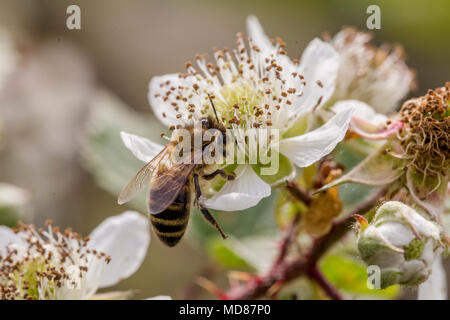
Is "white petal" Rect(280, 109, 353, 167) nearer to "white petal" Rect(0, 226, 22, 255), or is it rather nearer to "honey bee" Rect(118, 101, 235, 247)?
"honey bee" Rect(118, 101, 235, 247)

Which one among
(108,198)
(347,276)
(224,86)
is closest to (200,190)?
(224,86)

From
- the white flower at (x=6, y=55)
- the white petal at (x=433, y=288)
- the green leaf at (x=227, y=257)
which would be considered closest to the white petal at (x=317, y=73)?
the white petal at (x=433, y=288)

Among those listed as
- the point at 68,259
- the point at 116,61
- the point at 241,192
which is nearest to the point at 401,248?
the point at 241,192

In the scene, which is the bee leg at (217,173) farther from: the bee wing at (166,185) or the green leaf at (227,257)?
the green leaf at (227,257)

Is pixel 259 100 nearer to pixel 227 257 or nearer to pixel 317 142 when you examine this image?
pixel 317 142
